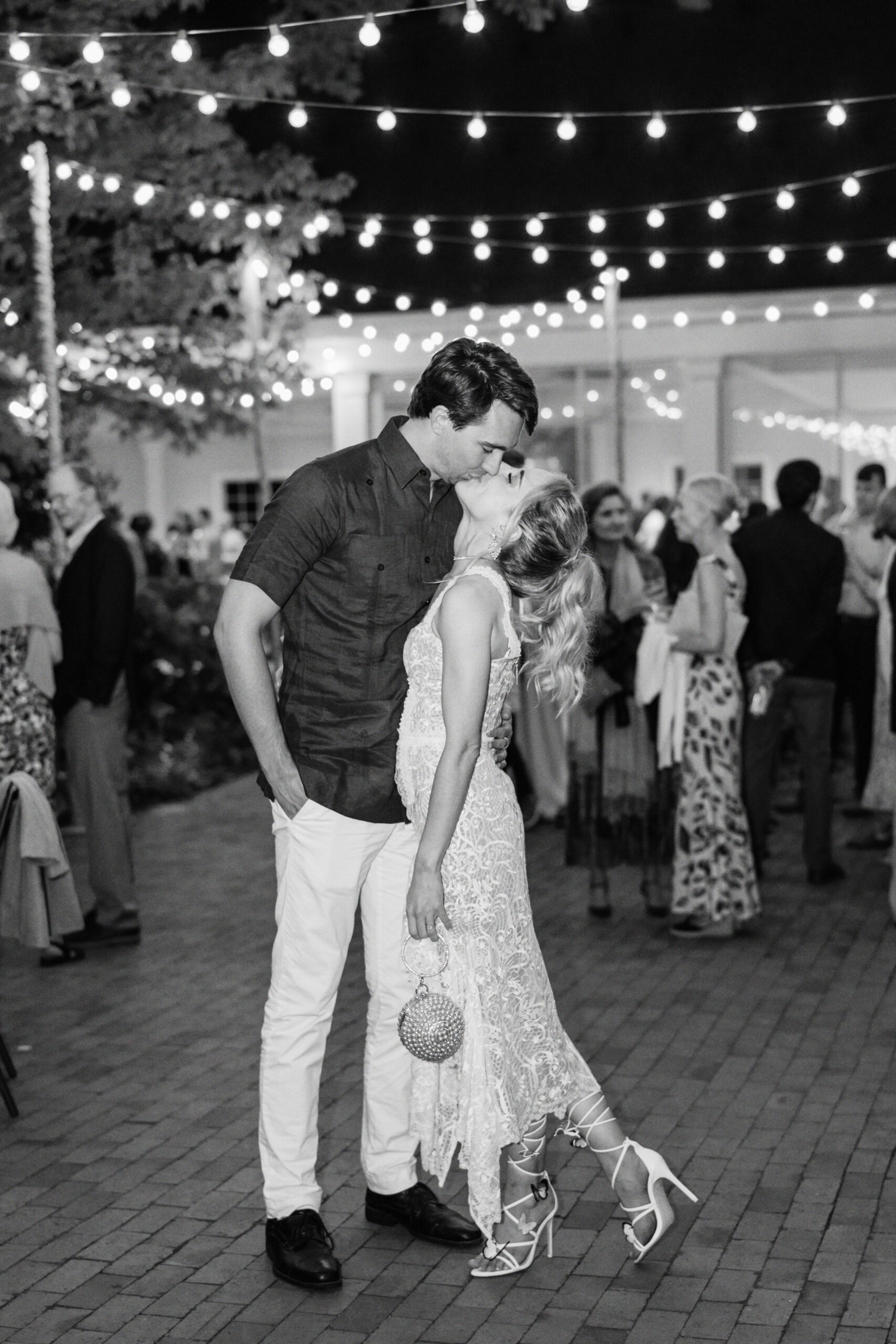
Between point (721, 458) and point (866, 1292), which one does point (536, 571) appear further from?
point (721, 458)

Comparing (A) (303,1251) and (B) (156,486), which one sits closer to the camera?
(A) (303,1251)

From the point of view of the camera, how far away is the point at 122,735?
741cm

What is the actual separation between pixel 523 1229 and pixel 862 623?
22.4 ft

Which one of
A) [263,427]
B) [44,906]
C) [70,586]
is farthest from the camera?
[263,427]

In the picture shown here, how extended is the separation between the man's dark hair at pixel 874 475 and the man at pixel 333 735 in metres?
7.03

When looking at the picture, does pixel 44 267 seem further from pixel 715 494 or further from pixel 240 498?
pixel 240 498

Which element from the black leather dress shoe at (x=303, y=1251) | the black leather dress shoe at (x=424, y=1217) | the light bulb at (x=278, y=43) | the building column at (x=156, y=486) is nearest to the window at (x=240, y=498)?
the building column at (x=156, y=486)

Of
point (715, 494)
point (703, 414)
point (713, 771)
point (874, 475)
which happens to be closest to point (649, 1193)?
point (713, 771)

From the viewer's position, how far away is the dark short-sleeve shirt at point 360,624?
3895 millimetres

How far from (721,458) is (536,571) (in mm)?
18886

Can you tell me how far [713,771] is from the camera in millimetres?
7199

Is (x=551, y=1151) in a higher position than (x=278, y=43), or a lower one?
lower

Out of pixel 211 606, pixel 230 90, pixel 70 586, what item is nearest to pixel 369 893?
pixel 70 586

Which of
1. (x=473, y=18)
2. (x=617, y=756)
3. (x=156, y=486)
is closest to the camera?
(x=617, y=756)
